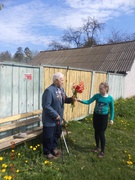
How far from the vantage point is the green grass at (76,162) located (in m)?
3.51

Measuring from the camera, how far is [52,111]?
377 centimetres

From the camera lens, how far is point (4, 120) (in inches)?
158

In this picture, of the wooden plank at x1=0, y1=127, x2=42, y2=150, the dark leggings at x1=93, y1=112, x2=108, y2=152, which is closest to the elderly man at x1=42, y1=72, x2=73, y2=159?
the wooden plank at x1=0, y1=127, x2=42, y2=150

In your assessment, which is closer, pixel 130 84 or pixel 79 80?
pixel 79 80

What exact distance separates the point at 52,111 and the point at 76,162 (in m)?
1.19

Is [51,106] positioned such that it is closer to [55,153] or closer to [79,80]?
[55,153]

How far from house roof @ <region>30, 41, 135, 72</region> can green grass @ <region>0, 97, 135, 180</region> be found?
10571mm

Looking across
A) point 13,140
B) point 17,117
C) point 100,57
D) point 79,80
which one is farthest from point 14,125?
point 100,57

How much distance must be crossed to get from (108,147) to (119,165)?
0.92m

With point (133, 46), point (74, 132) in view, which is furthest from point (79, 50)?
point (74, 132)

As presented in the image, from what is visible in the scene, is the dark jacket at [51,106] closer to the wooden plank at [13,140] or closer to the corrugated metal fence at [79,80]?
the wooden plank at [13,140]

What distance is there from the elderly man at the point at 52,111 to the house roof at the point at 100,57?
462 inches

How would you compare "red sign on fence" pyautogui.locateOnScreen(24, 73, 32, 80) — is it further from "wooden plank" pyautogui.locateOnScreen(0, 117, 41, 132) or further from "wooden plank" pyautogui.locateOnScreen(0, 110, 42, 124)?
"wooden plank" pyautogui.locateOnScreen(0, 117, 41, 132)

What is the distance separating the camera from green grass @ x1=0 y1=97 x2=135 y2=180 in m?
3.51
